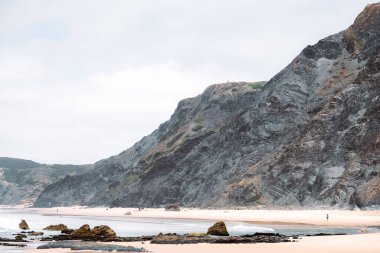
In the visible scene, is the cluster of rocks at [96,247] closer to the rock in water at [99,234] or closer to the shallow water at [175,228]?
the shallow water at [175,228]

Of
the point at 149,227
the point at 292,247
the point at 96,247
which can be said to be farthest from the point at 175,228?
the point at 292,247

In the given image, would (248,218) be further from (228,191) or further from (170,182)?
(170,182)

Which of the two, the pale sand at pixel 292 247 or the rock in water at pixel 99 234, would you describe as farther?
the rock in water at pixel 99 234

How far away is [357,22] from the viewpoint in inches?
4742

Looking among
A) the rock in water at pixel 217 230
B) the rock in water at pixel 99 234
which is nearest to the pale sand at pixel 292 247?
the rock in water at pixel 217 230

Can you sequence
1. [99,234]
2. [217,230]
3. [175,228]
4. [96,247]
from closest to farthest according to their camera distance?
[96,247] < [99,234] < [217,230] < [175,228]

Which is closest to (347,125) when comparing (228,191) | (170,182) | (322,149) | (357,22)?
(322,149)

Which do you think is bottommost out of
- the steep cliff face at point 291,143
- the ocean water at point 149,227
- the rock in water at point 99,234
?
the ocean water at point 149,227

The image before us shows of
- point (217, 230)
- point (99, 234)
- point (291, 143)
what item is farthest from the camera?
point (291, 143)

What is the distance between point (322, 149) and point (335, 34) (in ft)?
159

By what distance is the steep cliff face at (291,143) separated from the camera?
86.4 m

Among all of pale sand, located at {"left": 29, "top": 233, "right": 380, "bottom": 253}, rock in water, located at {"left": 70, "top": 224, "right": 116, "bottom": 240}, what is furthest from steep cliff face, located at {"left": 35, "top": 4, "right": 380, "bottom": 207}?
rock in water, located at {"left": 70, "top": 224, "right": 116, "bottom": 240}

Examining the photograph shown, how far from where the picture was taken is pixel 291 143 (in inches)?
4080

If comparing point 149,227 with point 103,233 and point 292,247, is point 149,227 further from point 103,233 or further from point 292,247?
point 292,247
